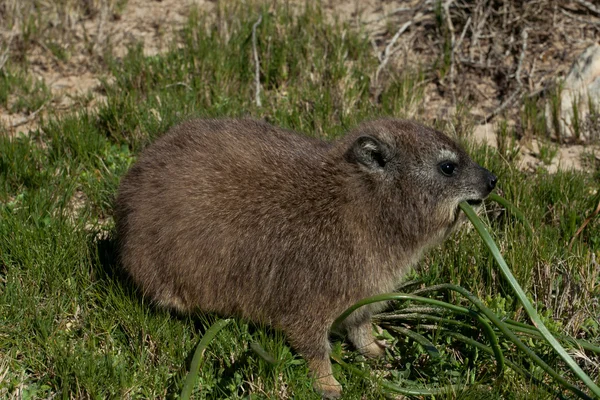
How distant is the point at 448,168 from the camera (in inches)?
174

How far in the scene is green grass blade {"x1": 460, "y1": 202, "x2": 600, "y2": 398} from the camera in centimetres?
378

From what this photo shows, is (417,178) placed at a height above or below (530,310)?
above

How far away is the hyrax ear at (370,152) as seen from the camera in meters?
4.36

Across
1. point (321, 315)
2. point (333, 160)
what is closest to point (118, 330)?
point (321, 315)

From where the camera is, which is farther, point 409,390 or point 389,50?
point 389,50

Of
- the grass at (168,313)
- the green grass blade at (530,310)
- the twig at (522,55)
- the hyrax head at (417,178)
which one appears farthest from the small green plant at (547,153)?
the green grass blade at (530,310)

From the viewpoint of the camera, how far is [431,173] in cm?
441

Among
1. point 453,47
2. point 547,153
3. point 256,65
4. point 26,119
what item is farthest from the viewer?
point 453,47

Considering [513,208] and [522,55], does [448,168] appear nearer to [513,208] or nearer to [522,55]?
[513,208]

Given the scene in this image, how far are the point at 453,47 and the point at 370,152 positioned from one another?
327cm

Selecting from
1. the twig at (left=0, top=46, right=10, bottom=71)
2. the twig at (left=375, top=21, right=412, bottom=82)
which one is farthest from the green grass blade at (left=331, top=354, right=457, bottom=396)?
the twig at (left=0, top=46, right=10, bottom=71)

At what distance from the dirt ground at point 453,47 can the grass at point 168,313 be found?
37cm

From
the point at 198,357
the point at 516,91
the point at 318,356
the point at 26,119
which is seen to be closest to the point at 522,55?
the point at 516,91

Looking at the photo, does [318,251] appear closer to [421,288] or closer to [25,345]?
[421,288]
